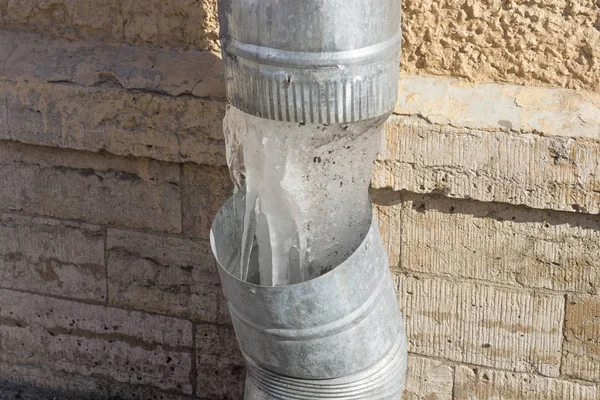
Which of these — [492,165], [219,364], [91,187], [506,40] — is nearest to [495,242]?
[492,165]

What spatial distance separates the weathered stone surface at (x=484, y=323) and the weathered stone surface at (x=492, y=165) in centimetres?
38

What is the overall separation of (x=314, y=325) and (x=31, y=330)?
194cm

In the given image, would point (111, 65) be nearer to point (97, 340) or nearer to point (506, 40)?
point (97, 340)

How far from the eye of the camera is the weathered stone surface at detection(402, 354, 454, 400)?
364cm

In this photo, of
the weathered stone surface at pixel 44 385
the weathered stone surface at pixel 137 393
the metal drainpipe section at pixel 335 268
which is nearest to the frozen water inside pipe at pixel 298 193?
the metal drainpipe section at pixel 335 268

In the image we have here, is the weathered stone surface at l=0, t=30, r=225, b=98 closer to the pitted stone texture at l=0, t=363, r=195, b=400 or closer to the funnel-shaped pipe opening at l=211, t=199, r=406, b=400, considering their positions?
the funnel-shaped pipe opening at l=211, t=199, r=406, b=400

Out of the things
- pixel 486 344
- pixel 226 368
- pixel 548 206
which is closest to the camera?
pixel 548 206

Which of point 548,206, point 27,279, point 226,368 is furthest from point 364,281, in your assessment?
point 27,279

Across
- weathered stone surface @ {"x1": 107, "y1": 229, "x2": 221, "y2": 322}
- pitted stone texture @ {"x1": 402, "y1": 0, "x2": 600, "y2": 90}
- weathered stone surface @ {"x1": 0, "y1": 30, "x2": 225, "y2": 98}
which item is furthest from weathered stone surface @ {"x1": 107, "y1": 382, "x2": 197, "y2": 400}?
pitted stone texture @ {"x1": 402, "y1": 0, "x2": 600, "y2": 90}

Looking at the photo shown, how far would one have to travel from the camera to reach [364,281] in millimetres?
2732

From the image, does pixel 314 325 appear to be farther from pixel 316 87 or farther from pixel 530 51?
pixel 530 51

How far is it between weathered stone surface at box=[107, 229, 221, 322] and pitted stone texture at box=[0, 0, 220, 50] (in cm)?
77

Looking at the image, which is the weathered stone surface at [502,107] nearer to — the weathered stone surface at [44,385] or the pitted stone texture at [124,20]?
the pitted stone texture at [124,20]

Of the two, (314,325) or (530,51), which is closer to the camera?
(314,325)
